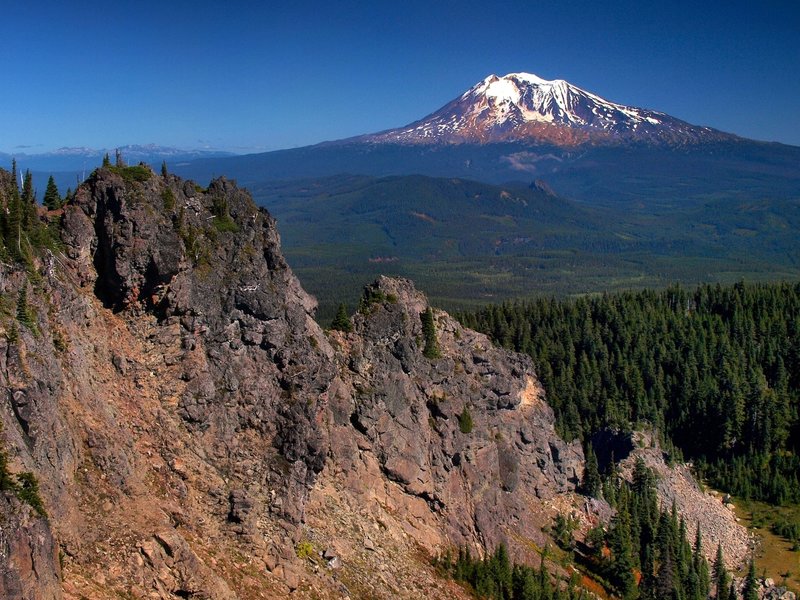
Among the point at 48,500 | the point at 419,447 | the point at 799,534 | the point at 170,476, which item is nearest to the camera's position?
the point at 48,500

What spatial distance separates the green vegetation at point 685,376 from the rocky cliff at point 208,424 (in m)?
38.2

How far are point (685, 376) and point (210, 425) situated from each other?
83279mm

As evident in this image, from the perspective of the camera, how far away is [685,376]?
111 metres

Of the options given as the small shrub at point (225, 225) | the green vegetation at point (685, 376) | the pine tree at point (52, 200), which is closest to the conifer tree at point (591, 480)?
the green vegetation at point (685, 376)

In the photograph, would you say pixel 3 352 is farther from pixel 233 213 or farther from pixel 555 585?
pixel 555 585

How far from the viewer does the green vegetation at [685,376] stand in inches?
3893

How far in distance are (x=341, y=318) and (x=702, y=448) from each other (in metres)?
64.9

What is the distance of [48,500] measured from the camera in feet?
102

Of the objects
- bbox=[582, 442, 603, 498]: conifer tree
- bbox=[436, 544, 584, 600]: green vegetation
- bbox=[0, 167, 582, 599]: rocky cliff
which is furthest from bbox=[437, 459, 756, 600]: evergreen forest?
bbox=[0, 167, 582, 599]: rocky cliff

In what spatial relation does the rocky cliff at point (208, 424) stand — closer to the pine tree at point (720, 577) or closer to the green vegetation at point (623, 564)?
the green vegetation at point (623, 564)

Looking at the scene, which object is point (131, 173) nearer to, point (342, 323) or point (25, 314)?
point (25, 314)

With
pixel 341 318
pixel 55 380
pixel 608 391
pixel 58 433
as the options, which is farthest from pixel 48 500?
pixel 608 391

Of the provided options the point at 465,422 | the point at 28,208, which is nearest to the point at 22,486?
the point at 28,208

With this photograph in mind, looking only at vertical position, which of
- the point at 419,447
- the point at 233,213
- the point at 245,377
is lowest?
the point at 419,447
